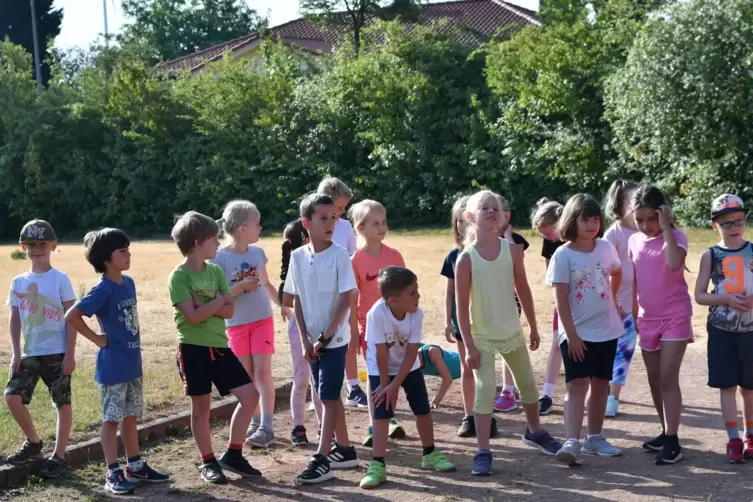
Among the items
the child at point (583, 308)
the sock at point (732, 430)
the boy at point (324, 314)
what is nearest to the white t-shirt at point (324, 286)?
the boy at point (324, 314)

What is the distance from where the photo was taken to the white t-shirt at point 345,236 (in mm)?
7398

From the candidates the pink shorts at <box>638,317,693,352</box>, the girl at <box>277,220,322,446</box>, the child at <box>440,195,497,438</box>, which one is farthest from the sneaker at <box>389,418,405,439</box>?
the pink shorts at <box>638,317,693,352</box>

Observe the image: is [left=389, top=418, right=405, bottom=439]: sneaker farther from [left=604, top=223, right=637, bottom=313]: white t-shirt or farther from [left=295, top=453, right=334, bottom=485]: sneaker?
[left=604, top=223, right=637, bottom=313]: white t-shirt

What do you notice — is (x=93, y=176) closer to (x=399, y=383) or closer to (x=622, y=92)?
(x=622, y=92)

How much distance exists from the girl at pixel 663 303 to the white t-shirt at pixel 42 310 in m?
3.63

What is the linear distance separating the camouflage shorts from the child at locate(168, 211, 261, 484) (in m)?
0.85

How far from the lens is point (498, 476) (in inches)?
233

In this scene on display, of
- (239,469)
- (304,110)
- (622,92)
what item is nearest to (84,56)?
(304,110)

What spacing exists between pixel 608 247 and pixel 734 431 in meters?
1.34

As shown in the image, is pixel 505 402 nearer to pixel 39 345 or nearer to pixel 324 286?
pixel 324 286

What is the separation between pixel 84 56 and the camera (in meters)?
75.3

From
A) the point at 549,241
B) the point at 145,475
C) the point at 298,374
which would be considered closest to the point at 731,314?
the point at 549,241

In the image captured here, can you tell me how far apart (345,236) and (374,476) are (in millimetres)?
2171

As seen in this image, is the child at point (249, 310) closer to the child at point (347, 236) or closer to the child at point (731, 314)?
the child at point (347, 236)
